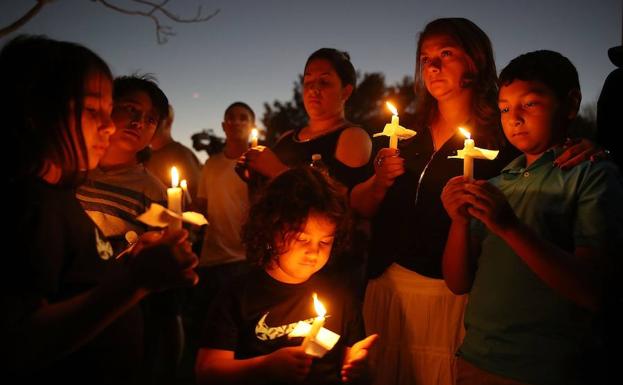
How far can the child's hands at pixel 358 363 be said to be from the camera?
6.84ft

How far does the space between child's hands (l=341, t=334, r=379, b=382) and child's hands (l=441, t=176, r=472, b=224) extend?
655mm

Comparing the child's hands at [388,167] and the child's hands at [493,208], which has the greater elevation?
the child's hands at [388,167]

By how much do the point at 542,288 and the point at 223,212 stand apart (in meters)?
3.73

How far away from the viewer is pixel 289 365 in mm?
1867

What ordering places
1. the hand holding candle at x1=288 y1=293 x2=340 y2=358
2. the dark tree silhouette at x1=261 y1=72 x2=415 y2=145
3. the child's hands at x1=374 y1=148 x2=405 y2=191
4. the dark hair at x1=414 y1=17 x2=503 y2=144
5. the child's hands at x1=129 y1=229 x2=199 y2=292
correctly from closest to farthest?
the child's hands at x1=129 y1=229 x2=199 y2=292 < the hand holding candle at x1=288 y1=293 x2=340 y2=358 < the child's hands at x1=374 y1=148 x2=405 y2=191 < the dark hair at x1=414 y1=17 x2=503 y2=144 < the dark tree silhouette at x1=261 y1=72 x2=415 y2=145

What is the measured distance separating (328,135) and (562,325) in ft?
6.51

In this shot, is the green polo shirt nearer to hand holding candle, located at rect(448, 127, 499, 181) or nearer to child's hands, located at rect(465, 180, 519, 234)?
child's hands, located at rect(465, 180, 519, 234)

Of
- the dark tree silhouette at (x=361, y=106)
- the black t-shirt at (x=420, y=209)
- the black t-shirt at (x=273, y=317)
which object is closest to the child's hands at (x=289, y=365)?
the black t-shirt at (x=273, y=317)

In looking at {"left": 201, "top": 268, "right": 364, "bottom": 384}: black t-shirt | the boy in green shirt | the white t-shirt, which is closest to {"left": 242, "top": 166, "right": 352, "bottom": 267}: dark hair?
{"left": 201, "top": 268, "right": 364, "bottom": 384}: black t-shirt

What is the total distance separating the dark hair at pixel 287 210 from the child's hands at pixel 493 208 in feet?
2.45

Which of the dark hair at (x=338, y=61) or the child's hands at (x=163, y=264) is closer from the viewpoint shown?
the child's hands at (x=163, y=264)

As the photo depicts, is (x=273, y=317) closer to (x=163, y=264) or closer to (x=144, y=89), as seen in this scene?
(x=163, y=264)

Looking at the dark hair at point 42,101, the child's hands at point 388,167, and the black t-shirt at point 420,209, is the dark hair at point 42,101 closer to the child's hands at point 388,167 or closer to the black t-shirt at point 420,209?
the child's hands at point 388,167

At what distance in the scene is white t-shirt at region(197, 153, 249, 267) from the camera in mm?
5109
